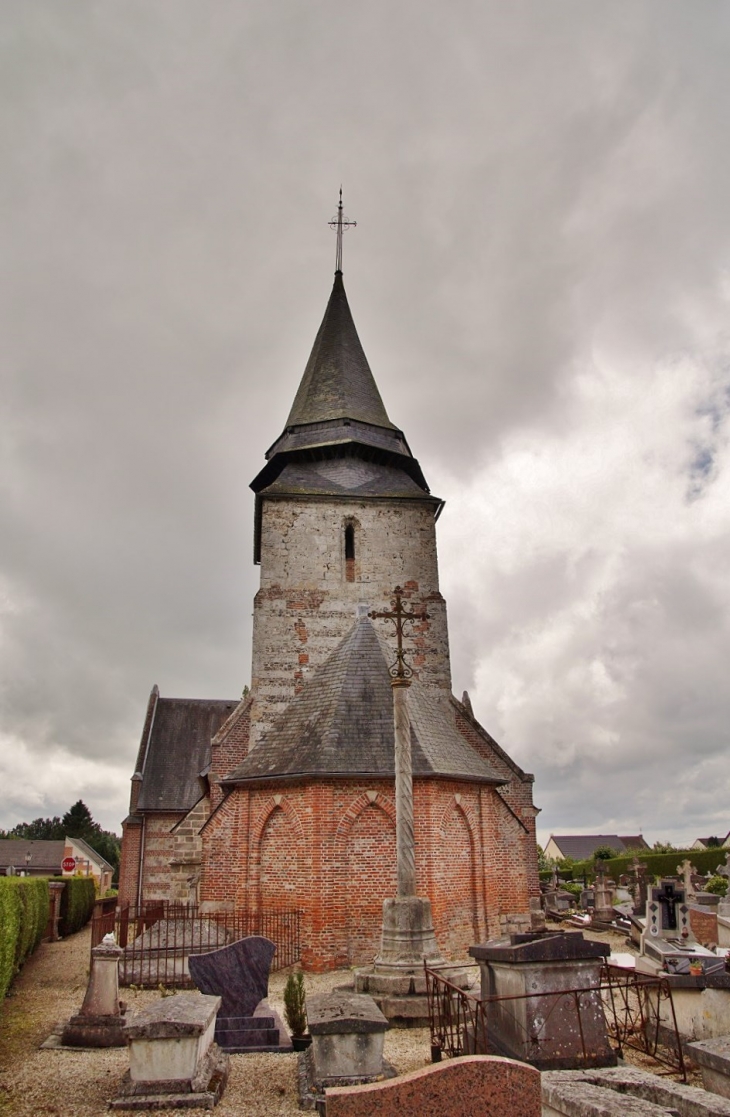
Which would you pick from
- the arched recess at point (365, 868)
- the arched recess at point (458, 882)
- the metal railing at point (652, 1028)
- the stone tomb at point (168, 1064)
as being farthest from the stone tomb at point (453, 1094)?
the arched recess at point (458, 882)

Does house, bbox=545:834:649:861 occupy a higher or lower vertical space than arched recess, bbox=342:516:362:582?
lower

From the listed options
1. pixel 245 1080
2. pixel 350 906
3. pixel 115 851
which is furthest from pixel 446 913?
pixel 115 851

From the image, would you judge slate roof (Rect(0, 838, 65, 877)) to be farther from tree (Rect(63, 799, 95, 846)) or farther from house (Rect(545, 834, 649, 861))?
house (Rect(545, 834, 649, 861))

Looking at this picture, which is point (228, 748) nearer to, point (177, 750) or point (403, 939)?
point (403, 939)

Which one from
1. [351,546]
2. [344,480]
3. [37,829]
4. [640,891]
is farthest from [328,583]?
[37,829]

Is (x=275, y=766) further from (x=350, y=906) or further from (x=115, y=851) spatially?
(x=115, y=851)

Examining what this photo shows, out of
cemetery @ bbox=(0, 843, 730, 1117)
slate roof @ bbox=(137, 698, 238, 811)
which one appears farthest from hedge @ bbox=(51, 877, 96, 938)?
cemetery @ bbox=(0, 843, 730, 1117)

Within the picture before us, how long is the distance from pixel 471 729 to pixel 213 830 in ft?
23.4

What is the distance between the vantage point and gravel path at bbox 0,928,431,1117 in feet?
20.4

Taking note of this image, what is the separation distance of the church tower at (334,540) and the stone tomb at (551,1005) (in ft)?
38.0

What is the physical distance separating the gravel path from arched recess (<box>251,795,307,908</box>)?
315 centimetres

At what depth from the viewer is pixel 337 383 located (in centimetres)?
2491

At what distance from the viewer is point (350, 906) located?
543 inches

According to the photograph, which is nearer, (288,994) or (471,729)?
(288,994)
